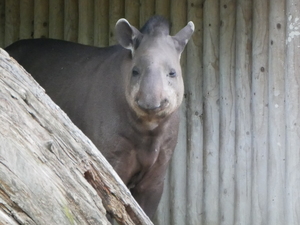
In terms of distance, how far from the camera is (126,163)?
24.4ft

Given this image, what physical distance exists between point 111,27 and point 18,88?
550 centimetres

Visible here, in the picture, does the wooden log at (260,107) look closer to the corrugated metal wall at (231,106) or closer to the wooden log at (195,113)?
the corrugated metal wall at (231,106)

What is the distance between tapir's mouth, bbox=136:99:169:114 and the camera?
656 cm

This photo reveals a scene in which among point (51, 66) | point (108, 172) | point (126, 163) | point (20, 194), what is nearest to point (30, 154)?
point (20, 194)

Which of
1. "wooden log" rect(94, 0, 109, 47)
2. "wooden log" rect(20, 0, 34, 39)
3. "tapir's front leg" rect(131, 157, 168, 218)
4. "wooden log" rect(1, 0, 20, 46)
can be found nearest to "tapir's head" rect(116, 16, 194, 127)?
"tapir's front leg" rect(131, 157, 168, 218)

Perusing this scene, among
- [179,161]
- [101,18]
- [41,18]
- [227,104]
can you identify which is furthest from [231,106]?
[41,18]

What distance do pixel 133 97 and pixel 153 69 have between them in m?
0.35

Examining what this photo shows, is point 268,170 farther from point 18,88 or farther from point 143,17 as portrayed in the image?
point 18,88

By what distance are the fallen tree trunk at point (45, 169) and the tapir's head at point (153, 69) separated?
2.42 metres

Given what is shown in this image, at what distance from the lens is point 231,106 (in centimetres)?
868

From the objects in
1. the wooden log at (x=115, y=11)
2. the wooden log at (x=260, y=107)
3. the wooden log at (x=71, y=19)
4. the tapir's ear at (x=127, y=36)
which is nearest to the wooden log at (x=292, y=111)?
the wooden log at (x=260, y=107)

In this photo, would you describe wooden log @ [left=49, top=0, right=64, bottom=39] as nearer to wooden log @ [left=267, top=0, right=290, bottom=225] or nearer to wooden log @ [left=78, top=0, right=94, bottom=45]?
wooden log @ [left=78, top=0, right=94, bottom=45]

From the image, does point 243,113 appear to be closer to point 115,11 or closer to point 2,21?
point 115,11

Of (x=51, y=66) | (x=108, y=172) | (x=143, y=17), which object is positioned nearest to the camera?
(x=108, y=172)
